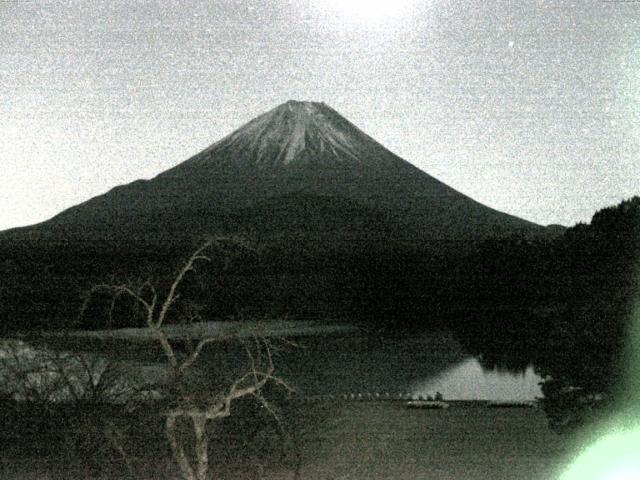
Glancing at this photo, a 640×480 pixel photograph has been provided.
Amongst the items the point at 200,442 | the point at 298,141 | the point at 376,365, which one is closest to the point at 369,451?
the point at 200,442

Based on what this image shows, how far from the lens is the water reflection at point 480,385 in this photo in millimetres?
25484

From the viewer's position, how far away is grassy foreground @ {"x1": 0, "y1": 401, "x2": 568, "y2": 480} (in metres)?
10.7

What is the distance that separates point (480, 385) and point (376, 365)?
20.1 ft

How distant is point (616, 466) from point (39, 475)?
681 centimetres

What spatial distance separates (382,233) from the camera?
10631 cm

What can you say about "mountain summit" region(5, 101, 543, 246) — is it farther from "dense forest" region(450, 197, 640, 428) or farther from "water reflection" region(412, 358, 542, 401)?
"water reflection" region(412, 358, 542, 401)

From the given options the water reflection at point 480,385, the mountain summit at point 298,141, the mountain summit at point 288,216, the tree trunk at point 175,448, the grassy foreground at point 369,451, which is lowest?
the water reflection at point 480,385

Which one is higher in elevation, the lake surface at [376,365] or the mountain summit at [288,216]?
the mountain summit at [288,216]

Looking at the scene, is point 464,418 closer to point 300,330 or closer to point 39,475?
point 39,475

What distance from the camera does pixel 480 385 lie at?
1109 inches

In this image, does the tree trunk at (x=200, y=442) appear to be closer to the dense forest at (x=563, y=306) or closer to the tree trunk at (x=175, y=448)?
the tree trunk at (x=175, y=448)

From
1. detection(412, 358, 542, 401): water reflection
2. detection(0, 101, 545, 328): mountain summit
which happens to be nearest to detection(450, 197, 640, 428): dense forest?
detection(412, 358, 542, 401): water reflection

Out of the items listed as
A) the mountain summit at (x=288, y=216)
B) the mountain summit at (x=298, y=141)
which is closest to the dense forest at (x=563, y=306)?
the mountain summit at (x=288, y=216)

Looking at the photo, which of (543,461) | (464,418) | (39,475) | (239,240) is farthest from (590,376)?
(239,240)
